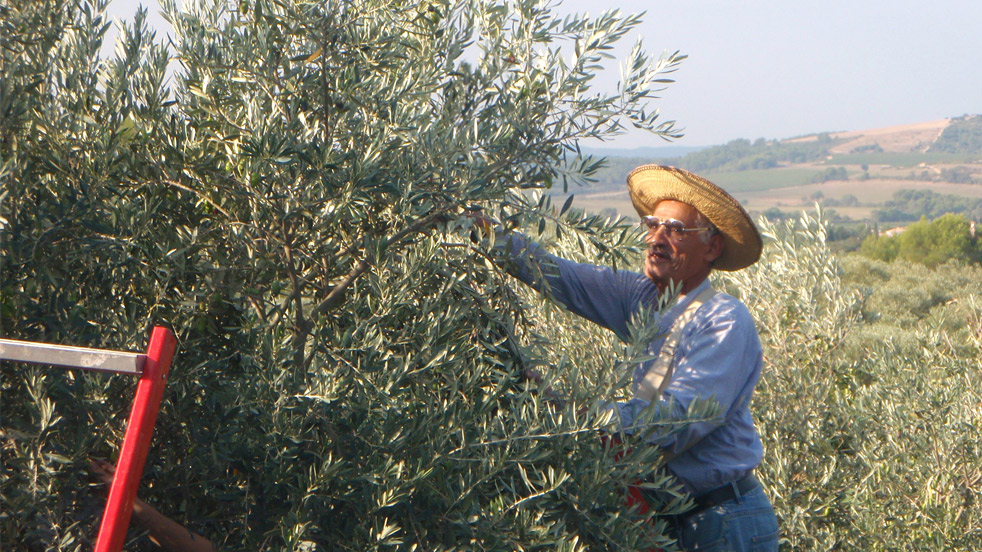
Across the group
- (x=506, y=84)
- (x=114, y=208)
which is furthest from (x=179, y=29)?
(x=506, y=84)

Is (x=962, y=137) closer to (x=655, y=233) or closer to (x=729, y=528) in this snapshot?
(x=655, y=233)

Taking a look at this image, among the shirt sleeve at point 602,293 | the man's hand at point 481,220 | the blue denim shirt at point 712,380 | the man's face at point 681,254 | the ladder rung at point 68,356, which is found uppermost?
the man's hand at point 481,220

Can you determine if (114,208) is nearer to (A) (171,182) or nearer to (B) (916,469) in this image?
(A) (171,182)

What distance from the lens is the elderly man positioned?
123 inches

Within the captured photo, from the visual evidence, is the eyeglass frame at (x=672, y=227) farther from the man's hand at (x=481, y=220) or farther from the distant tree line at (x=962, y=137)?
the distant tree line at (x=962, y=137)

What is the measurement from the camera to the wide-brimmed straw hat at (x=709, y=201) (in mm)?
3773

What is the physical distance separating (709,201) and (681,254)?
0.88ft

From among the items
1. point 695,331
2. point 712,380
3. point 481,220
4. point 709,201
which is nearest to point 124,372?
point 481,220

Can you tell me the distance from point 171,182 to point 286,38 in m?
0.54

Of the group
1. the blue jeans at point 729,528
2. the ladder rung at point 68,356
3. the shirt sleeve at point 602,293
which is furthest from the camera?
the shirt sleeve at point 602,293

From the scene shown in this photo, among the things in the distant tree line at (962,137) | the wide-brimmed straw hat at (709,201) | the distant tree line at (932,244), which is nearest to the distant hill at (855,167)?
the distant tree line at (962,137)

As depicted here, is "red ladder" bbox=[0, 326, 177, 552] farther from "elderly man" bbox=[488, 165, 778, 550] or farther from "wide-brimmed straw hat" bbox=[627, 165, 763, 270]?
"wide-brimmed straw hat" bbox=[627, 165, 763, 270]

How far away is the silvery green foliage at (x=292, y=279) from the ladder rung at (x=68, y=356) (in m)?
0.51

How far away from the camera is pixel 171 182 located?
8.27 feet
